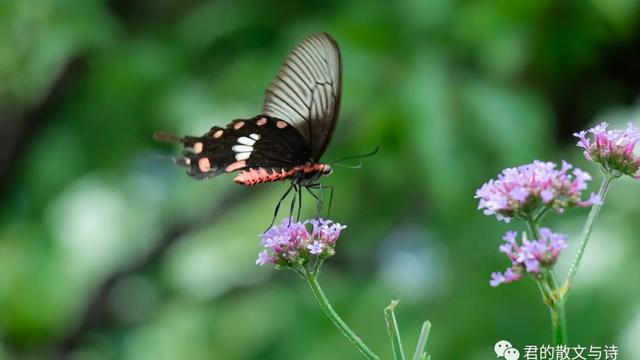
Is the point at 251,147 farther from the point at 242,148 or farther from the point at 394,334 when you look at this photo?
the point at 394,334

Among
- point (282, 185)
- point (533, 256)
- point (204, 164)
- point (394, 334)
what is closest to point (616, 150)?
point (533, 256)

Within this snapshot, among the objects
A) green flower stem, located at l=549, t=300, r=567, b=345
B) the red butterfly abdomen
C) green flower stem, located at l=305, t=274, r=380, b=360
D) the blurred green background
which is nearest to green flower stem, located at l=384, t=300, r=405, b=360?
green flower stem, located at l=305, t=274, r=380, b=360

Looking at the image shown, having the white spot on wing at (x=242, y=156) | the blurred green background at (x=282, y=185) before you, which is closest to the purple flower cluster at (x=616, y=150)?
the white spot on wing at (x=242, y=156)

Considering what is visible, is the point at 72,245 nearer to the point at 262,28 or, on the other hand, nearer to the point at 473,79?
the point at 262,28

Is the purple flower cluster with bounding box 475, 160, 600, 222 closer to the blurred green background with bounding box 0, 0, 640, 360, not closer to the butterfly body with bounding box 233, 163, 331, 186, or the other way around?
the butterfly body with bounding box 233, 163, 331, 186

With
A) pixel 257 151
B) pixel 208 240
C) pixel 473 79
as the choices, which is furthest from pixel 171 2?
pixel 257 151
